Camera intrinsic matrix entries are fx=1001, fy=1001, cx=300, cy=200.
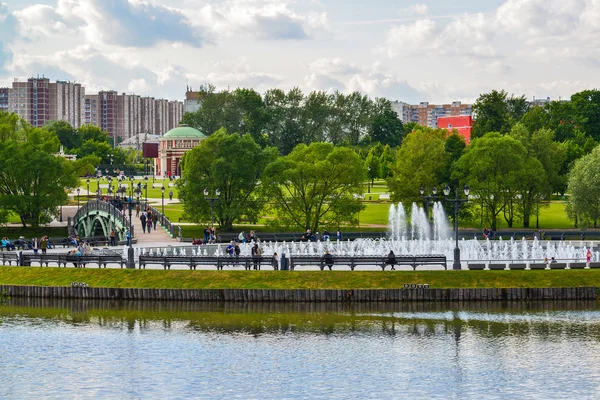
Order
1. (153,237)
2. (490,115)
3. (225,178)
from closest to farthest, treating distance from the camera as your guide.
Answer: (153,237) → (225,178) → (490,115)

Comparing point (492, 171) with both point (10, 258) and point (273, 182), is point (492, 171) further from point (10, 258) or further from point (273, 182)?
point (10, 258)

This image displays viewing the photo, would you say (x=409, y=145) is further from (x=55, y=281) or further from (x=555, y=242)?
(x=55, y=281)

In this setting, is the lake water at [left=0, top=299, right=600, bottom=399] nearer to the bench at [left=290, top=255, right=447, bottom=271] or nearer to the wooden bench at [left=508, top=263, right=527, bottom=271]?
the bench at [left=290, top=255, right=447, bottom=271]

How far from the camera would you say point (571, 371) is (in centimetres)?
3631

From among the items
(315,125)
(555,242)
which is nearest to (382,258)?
(555,242)

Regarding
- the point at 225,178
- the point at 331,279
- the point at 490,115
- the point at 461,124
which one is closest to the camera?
the point at 331,279

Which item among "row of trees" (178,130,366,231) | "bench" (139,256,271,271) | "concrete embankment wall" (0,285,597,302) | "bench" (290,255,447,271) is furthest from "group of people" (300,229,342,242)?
"concrete embankment wall" (0,285,597,302)

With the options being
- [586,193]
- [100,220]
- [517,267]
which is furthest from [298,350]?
[586,193]

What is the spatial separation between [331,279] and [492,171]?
45308 mm

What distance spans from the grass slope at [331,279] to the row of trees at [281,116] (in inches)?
4252

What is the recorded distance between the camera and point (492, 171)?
309 ft

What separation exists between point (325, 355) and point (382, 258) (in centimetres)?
1508

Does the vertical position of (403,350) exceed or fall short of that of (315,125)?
it falls short

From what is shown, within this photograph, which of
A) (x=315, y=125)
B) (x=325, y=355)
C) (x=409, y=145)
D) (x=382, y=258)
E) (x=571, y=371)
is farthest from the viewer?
(x=315, y=125)
